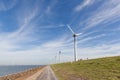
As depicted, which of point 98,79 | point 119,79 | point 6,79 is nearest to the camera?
point 119,79

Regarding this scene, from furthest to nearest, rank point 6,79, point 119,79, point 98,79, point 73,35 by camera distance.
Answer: point 73,35 → point 6,79 → point 98,79 → point 119,79

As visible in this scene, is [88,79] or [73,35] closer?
[88,79]

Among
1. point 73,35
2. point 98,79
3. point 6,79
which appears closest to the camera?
point 98,79

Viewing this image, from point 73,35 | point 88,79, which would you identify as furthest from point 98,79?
point 73,35

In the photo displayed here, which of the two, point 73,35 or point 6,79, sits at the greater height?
point 73,35

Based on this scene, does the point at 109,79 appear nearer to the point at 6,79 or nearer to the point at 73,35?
the point at 6,79

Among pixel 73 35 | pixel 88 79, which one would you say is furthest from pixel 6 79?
pixel 73 35

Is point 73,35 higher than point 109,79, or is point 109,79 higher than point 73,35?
point 73,35

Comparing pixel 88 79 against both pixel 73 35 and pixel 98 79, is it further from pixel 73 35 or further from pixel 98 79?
pixel 73 35

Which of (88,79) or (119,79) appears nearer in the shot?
(119,79)

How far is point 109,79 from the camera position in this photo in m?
39.7

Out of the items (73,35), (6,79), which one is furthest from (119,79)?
(73,35)

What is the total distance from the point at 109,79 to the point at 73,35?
62.8 metres

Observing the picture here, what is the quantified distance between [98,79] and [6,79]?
20501mm
